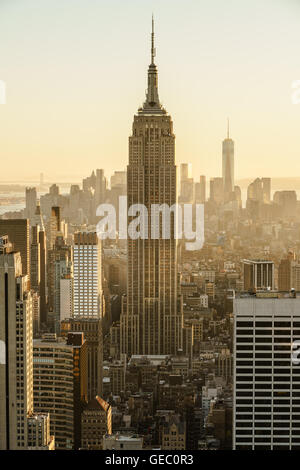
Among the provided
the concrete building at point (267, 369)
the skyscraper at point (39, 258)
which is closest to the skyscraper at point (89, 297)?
the skyscraper at point (39, 258)

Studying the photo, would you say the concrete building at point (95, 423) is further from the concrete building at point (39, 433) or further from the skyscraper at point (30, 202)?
the skyscraper at point (30, 202)

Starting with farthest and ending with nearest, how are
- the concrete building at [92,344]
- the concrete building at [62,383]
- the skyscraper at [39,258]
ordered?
1. the concrete building at [92,344]
2. the skyscraper at [39,258]
3. the concrete building at [62,383]

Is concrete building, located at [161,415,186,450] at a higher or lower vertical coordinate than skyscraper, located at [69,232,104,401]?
lower

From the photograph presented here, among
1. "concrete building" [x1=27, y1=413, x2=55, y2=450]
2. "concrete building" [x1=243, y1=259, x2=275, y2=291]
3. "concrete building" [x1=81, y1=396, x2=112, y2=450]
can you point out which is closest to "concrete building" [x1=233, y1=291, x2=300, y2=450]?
"concrete building" [x1=243, y1=259, x2=275, y2=291]

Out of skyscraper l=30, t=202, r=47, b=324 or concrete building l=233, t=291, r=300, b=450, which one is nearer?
concrete building l=233, t=291, r=300, b=450

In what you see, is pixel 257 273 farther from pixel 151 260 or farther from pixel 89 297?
pixel 151 260

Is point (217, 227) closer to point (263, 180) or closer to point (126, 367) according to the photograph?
point (263, 180)

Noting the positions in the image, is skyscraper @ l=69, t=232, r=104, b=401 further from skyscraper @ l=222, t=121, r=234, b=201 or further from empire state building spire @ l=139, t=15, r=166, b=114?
skyscraper @ l=222, t=121, r=234, b=201
